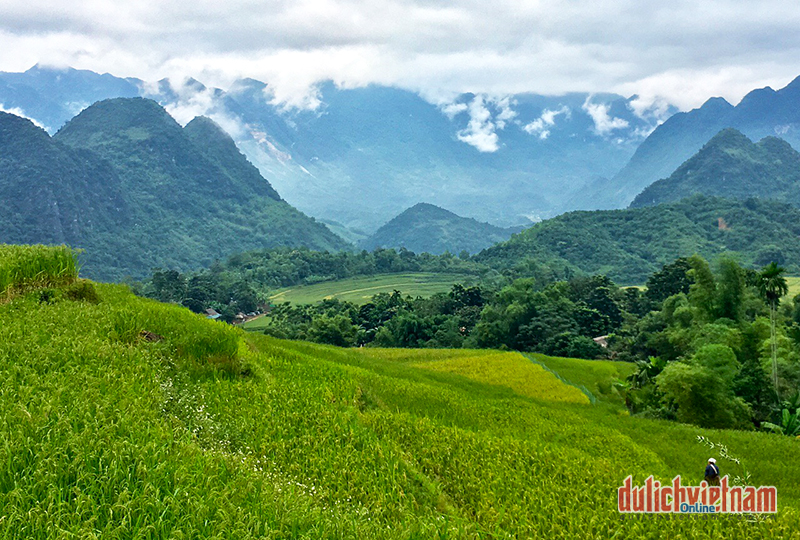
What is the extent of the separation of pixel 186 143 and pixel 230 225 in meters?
43.5

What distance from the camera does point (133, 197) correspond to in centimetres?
15575

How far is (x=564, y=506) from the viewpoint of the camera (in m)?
7.03

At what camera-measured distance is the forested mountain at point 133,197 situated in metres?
127

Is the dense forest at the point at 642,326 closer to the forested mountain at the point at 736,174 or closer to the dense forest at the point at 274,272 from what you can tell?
the dense forest at the point at 274,272

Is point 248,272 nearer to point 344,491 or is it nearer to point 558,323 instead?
point 558,323

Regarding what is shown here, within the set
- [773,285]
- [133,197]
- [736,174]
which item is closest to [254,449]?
[773,285]

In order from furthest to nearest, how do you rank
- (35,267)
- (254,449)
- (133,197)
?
1. (133,197)
2. (35,267)
3. (254,449)

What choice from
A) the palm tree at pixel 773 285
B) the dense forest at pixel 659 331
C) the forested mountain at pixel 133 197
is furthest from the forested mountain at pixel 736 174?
the palm tree at pixel 773 285

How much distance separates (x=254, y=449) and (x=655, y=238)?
126216mm

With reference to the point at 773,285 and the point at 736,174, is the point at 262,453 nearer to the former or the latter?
the point at 773,285

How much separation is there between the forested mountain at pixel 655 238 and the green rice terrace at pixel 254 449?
93.2 metres

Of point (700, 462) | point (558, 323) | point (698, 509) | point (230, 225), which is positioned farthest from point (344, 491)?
point (230, 225)

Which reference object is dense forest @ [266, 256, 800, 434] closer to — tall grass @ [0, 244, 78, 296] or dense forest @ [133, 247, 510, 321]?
dense forest @ [133, 247, 510, 321]

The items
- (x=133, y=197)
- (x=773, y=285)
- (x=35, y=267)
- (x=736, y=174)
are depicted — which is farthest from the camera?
(x=736, y=174)
